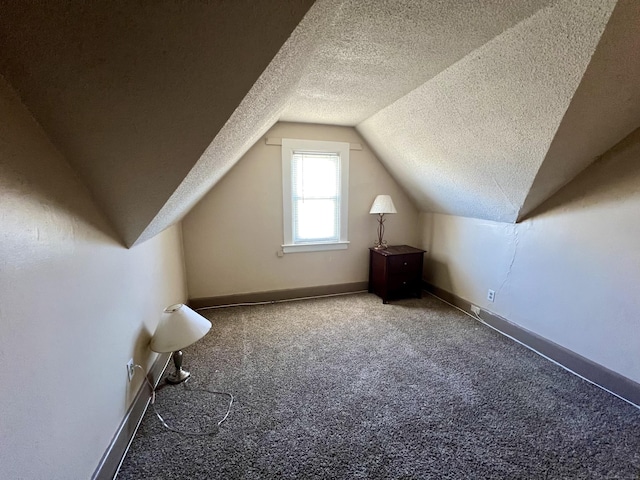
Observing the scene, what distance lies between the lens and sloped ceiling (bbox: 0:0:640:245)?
0.76m

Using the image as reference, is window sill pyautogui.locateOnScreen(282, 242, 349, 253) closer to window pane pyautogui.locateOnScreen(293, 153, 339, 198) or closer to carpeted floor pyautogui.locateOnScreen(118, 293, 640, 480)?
window pane pyautogui.locateOnScreen(293, 153, 339, 198)

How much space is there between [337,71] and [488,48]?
861 mm

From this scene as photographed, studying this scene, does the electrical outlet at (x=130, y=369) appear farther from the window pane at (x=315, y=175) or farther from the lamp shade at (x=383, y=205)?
the lamp shade at (x=383, y=205)

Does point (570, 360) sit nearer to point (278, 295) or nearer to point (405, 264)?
point (405, 264)

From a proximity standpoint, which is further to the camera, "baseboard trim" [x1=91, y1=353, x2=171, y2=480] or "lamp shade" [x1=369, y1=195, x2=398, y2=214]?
"lamp shade" [x1=369, y1=195, x2=398, y2=214]

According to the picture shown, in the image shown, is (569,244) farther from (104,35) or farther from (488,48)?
(104,35)

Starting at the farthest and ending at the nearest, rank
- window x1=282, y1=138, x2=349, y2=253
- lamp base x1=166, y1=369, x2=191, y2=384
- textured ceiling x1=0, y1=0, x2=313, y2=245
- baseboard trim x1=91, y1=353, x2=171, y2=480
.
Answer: window x1=282, y1=138, x2=349, y2=253, lamp base x1=166, y1=369, x2=191, y2=384, baseboard trim x1=91, y1=353, x2=171, y2=480, textured ceiling x1=0, y1=0, x2=313, y2=245

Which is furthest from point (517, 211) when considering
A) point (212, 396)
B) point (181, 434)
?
point (181, 434)

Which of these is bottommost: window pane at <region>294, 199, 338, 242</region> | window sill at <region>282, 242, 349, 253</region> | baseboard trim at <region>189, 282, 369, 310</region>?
baseboard trim at <region>189, 282, 369, 310</region>

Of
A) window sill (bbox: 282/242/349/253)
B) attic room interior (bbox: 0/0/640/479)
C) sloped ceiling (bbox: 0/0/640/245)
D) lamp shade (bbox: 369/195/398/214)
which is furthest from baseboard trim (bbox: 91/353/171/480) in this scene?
lamp shade (bbox: 369/195/398/214)

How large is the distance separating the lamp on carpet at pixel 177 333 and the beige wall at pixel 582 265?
268cm

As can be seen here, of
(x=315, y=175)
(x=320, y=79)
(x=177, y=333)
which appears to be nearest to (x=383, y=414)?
(x=177, y=333)

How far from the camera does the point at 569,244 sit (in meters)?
2.13

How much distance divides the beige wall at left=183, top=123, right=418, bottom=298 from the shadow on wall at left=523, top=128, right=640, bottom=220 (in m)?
1.83
